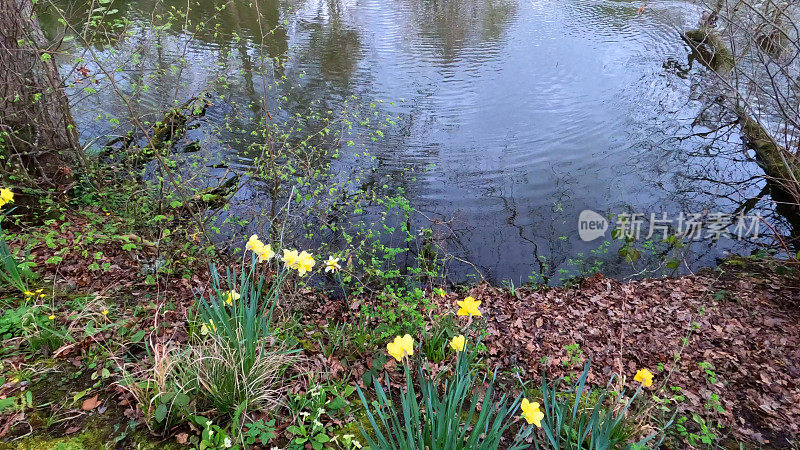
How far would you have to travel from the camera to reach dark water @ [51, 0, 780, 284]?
252 inches

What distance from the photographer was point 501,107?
9062 mm

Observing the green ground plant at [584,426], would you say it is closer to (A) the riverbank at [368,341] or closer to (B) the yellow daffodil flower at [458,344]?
(A) the riverbank at [368,341]

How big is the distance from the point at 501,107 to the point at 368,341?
708cm

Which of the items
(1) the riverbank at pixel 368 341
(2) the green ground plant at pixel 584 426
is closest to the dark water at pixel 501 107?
(1) the riverbank at pixel 368 341

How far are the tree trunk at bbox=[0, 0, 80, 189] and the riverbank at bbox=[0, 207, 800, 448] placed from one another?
587 mm

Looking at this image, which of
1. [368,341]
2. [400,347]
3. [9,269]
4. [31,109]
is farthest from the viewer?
[31,109]

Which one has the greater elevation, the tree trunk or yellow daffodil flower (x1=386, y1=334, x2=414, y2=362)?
the tree trunk

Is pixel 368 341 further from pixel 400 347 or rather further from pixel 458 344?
pixel 400 347

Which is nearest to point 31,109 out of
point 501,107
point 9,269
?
point 9,269

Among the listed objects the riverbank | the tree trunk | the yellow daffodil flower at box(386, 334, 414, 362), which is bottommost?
the riverbank

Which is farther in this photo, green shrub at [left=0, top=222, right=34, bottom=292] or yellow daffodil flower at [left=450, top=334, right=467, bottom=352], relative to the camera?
green shrub at [left=0, top=222, right=34, bottom=292]

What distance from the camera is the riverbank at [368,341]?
7.38 ft

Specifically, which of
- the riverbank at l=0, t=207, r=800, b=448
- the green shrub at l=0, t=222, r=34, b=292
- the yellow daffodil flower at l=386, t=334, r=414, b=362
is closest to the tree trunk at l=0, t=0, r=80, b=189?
the riverbank at l=0, t=207, r=800, b=448

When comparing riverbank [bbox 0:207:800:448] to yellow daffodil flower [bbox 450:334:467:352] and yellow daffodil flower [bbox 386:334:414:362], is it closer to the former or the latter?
yellow daffodil flower [bbox 450:334:467:352]
